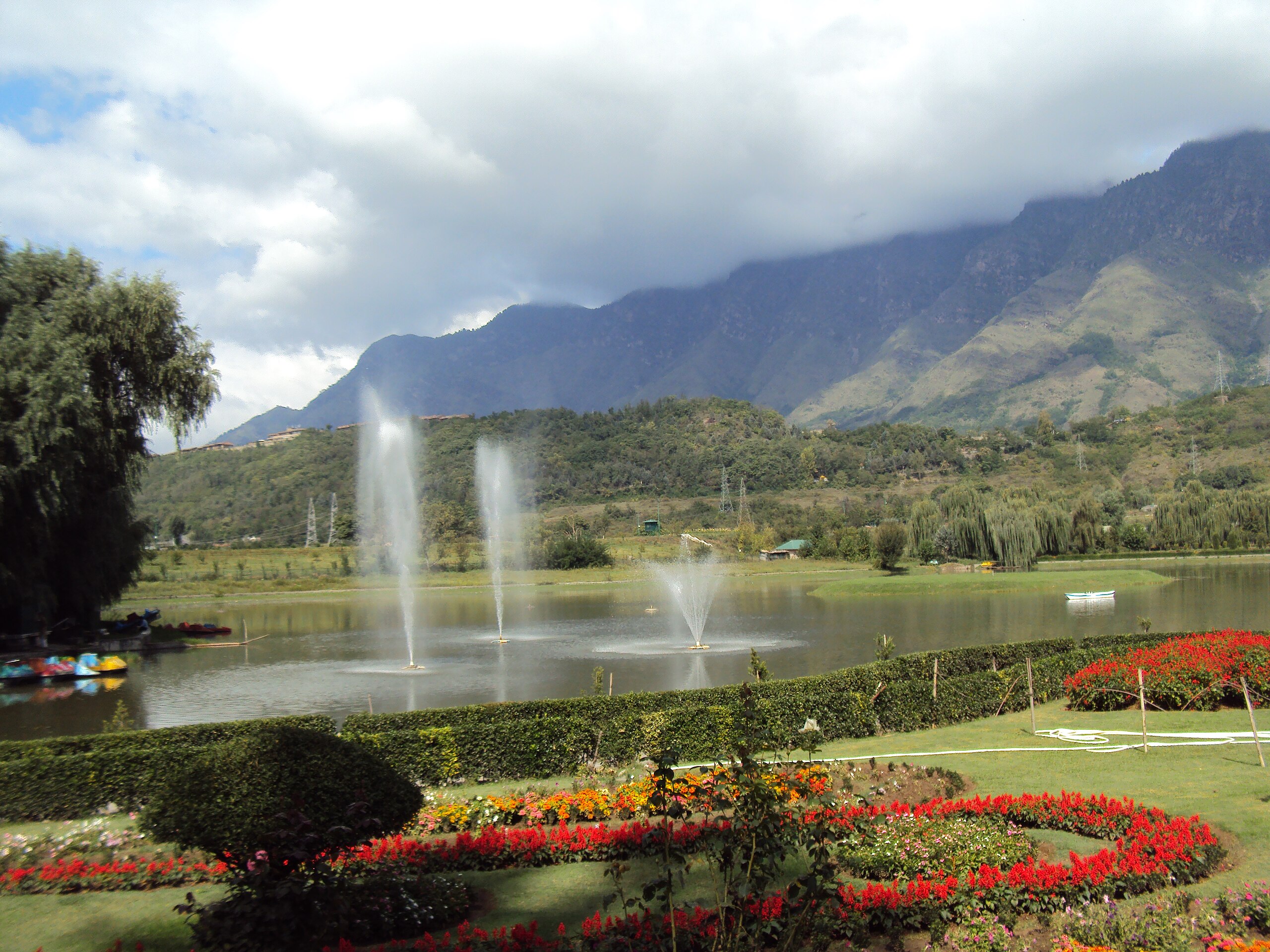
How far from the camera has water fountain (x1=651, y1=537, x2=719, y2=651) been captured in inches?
1615

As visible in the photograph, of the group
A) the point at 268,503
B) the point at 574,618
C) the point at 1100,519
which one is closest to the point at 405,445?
the point at 574,618

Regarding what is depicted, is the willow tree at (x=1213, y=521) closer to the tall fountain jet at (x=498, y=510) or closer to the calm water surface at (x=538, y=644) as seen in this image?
the calm water surface at (x=538, y=644)

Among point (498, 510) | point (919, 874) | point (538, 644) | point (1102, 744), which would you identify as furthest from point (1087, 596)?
point (919, 874)

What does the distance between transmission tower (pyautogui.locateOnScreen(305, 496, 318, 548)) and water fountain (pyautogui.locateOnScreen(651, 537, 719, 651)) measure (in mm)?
44715

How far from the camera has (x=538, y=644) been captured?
38.9 metres

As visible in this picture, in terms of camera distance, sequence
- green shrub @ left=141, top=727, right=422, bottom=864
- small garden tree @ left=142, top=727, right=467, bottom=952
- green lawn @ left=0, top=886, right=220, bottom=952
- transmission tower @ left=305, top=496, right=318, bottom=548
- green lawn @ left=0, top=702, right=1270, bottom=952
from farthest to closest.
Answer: transmission tower @ left=305, top=496, right=318, bottom=548, green lawn @ left=0, top=702, right=1270, bottom=952, green lawn @ left=0, top=886, right=220, bottom=952, green shrub @ left=141, top=727, right=422, bottom=864, small garden tree @ left=142, top=727, right=467, bottom=952

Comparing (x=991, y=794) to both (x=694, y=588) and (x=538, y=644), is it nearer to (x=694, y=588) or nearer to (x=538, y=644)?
(x=538, y=644)

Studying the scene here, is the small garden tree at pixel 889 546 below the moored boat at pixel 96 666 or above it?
above

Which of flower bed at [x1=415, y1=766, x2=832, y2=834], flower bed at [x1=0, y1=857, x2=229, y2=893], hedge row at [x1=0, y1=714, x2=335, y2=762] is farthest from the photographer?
hedge row at [x1=0, y1=714, x2=335, y2=762]

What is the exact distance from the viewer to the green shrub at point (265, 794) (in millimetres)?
7047

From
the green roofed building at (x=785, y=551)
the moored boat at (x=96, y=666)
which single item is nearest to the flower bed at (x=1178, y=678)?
Answer: the moored boat at (x=96, y=666)

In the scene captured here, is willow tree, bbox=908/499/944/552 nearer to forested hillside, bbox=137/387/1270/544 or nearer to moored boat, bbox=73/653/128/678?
forested hillside, bbox=137/387/1270/544

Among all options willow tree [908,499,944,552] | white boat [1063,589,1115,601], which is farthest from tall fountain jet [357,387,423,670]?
willow tree [908,499,944,552]

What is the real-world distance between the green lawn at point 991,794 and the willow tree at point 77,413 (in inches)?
1012
